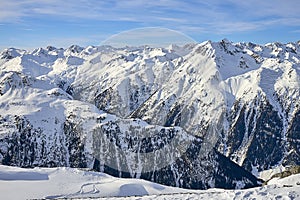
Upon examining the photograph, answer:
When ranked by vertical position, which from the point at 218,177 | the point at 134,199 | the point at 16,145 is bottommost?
the point at 218,177

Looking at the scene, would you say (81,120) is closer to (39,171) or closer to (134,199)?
(39,171)

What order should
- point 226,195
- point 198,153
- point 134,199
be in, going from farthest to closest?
point 198,153 < point 134,199 < point 226,195

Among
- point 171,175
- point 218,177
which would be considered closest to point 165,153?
point 171,175

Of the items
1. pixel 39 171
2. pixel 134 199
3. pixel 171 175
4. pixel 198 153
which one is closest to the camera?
pixel 134 199

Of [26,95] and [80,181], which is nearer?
[80,181]

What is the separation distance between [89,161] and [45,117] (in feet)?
116

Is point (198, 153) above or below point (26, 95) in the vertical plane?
below

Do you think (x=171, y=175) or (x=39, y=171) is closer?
(x=39, y=171)

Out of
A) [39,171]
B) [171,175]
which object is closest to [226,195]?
[39,171]

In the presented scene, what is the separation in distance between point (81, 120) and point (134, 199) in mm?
123647

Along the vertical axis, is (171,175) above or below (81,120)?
below

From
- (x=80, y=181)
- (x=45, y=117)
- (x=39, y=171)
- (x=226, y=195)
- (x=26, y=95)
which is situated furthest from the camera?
(x=26, y=95)

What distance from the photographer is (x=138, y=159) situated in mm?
146500

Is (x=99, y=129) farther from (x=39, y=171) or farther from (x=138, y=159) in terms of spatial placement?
(x=39, y=171)
